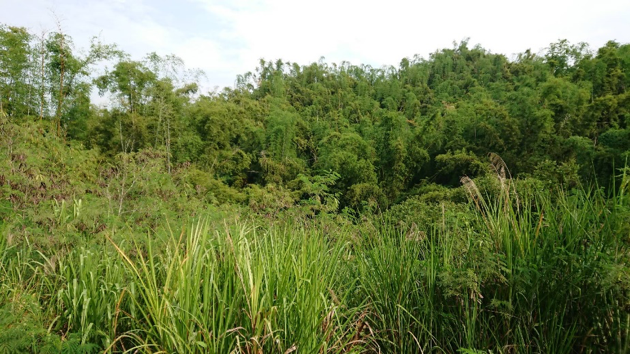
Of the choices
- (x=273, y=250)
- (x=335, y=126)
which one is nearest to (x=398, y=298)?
(x=273, y=250)

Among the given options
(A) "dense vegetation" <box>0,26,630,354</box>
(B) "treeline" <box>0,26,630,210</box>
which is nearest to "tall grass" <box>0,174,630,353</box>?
(A) "dense vegetation" <box>0,26,630,354</box>

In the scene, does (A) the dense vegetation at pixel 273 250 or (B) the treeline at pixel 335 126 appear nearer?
(A) the dense vegetation at pixel 273 250

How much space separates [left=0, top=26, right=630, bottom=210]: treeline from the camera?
38.7 feet

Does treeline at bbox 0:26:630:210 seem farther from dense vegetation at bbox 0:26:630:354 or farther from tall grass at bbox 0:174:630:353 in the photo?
tall grass at bbox 0:174:630:353

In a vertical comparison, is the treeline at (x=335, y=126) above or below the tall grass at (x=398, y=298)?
above

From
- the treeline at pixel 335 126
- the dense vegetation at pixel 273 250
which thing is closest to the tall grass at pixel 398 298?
the dense vegetation at pixel 273 250

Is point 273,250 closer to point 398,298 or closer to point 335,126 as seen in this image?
point 398,298

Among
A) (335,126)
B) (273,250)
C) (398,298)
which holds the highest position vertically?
(335,126)

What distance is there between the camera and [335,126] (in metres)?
26.0

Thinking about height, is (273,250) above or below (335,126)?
below

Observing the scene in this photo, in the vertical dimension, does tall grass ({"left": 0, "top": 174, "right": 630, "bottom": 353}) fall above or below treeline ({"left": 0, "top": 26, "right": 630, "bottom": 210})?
below

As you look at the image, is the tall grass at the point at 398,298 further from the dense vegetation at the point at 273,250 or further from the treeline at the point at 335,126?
the treeline at the point at 335,126

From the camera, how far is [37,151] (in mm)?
5223

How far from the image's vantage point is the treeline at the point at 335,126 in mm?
11797
